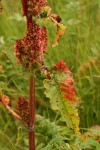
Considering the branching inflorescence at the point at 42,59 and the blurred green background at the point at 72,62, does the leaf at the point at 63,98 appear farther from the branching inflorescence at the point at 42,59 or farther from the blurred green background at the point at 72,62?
the blurred green background at the point at 72,62

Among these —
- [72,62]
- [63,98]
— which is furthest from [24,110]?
[72,62]

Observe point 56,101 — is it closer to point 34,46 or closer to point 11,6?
point 34,46

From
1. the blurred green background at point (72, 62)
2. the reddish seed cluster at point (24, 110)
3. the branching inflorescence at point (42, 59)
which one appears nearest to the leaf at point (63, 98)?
the branching inflorescence at point (42, 59)

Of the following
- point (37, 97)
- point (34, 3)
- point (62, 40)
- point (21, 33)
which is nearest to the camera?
point (34, 3)

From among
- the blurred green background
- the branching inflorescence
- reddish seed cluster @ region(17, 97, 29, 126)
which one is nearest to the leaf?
the branching inflorescence

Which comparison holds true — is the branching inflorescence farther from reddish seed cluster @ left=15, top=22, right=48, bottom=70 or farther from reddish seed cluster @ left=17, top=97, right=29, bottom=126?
reddish seed cluster @ left=17, top=97, right=29, bottom=126

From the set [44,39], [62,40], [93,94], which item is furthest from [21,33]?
[44,39]

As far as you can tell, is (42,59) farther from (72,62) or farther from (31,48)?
(72,62)
